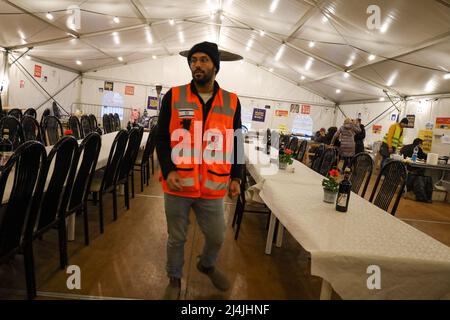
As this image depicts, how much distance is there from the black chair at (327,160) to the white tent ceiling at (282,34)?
83.3 inches

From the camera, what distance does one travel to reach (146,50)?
10898 mm

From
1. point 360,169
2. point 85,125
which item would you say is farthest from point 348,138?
point 85,125

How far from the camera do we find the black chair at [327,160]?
10.9 ft

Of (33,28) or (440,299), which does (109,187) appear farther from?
(33,28)

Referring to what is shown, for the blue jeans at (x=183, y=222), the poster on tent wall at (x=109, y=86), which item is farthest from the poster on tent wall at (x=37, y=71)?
the blue jeans at (x=183, y=222)

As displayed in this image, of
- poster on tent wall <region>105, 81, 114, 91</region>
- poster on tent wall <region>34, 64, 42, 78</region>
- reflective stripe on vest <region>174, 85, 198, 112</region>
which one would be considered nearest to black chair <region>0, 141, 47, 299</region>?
reflective stripe on vest <region>174, 85, 198, 112</region>

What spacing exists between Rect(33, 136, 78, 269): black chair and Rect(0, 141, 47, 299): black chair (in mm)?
94

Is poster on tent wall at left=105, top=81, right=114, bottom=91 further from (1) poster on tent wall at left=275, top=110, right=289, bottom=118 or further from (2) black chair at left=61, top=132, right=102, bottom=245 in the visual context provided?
(2) black chair at left=61, top=132, right=102, bottom=245

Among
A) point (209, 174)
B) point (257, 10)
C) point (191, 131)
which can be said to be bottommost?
point (209, 174)

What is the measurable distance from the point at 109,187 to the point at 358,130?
5.53m

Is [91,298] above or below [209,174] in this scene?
below

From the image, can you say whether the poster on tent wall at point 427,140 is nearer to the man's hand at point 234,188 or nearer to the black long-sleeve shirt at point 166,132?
the man's hand at point 234,188

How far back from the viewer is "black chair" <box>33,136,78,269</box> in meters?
1.75

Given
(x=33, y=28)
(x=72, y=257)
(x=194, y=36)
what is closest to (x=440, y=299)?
(x=72, y=257)
